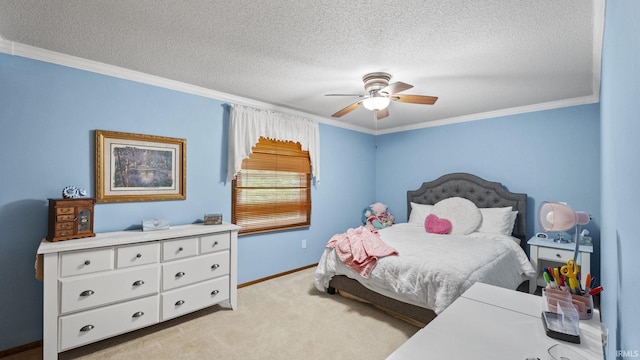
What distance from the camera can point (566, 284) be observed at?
4.01 feet

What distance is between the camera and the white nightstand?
2.92 m

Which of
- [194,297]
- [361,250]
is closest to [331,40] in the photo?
[361,250]

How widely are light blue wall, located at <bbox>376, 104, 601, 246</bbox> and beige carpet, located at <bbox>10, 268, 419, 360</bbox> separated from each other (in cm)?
255

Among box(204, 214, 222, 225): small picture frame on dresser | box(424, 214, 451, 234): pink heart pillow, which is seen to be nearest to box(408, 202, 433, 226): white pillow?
box(424, 214, 451, 234): pink heart pillow

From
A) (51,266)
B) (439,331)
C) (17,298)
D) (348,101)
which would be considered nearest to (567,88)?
(348,101)

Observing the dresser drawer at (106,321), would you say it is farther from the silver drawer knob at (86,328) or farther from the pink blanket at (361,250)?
the pink blanket at (361,250)

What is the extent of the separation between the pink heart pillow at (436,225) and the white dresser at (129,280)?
2565mm

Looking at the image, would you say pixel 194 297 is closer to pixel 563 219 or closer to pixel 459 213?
pixel 563 219

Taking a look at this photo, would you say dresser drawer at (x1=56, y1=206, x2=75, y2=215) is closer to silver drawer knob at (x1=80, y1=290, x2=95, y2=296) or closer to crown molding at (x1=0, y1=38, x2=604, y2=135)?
silver drawer knob at (x1=80, y1=290, x2=95, y2=296)

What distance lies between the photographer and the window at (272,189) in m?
3.59

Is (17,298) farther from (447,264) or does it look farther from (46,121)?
(447,264)

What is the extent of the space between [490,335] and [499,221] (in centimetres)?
306

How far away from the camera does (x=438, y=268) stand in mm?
2367

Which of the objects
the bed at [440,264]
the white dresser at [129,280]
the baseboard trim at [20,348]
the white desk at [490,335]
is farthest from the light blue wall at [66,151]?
the white desk at [490,335]
